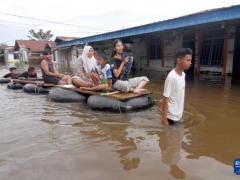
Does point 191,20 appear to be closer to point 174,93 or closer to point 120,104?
point 120,104

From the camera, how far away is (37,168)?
7.12 feet

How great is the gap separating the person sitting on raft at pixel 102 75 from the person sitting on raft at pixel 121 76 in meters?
0.15

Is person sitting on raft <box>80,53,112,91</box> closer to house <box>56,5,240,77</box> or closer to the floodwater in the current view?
the floodwater

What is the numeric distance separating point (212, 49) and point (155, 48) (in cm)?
453

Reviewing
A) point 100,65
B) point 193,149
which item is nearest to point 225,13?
point 100,65

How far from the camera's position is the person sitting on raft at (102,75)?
470 centimetres

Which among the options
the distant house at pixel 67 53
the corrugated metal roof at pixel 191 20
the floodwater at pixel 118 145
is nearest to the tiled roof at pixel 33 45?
the distant house at pixel 67 53

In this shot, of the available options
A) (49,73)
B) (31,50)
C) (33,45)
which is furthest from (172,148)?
(33,45)

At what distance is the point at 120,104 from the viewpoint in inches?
164

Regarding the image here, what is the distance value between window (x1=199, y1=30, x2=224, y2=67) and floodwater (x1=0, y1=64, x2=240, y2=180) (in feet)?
22.8

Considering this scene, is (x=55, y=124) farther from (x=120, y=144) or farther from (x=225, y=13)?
(x=225, y=13)

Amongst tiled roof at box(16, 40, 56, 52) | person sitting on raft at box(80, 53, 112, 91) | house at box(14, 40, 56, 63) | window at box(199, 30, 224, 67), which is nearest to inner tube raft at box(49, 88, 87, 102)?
person sitting on raft at box(80, 53, 112, 91)

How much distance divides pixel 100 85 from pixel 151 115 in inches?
62.6

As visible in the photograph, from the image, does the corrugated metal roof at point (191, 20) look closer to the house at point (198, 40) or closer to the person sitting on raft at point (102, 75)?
the house at point (198, 40)
